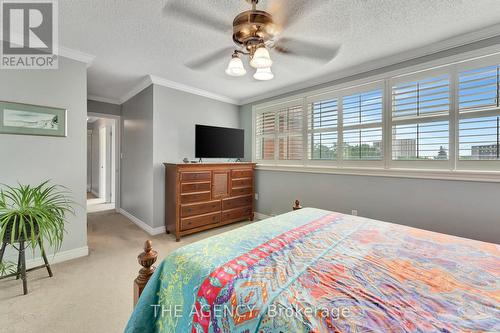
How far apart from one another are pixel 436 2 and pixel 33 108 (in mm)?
4024

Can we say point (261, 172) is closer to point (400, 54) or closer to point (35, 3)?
point (400, 54)

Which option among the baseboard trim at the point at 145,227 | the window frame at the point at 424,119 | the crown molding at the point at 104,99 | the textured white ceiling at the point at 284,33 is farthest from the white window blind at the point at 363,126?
the crown molding at the point at 104,99

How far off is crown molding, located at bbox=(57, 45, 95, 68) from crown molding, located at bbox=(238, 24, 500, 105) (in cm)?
287

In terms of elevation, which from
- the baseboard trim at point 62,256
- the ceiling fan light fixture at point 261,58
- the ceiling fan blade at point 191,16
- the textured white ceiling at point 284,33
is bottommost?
the baseboard trim at point 62,256

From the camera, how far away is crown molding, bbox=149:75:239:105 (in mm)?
3382

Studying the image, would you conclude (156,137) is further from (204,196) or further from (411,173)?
(411,173)

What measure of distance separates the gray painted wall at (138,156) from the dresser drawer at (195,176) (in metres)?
0.65

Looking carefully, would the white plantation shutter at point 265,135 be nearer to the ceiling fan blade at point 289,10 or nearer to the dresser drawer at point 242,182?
the dresser drawer at point 242,182

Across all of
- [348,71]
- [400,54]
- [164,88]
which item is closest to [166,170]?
[164,88]

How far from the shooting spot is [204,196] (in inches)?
137

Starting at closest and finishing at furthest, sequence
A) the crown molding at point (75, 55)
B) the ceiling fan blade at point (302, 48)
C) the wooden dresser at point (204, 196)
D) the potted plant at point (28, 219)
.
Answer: the potted plant at point (28, 219) < the ceiling fan blade at point (302, 48) < the crown molding at point (75, 55) < the wooden dresser at point (204, 196)

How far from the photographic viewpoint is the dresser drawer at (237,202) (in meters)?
3.80

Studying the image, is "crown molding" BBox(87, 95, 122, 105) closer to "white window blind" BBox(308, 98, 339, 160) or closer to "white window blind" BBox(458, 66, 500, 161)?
"white window blind" BBox(308, 98, 339, 160)

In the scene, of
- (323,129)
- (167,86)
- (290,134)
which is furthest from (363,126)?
(167,86)
